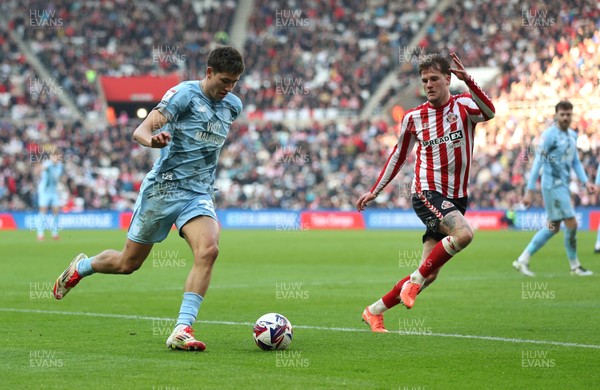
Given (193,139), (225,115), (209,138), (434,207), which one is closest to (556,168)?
(434,207)

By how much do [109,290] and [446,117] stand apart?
6.66 metres

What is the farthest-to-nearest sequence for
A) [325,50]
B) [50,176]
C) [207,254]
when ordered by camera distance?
[325,50]
[50,176]
[207,254]

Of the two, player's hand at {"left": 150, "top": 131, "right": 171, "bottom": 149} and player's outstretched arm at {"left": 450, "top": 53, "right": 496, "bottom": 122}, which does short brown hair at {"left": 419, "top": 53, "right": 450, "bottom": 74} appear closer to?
player's outstretched arm at {"left": 450, "top": 53, "right": 496, "bottom": 122}

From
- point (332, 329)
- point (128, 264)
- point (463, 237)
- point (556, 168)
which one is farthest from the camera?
point (556, 168)

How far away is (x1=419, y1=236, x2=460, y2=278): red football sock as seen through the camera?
9.26m

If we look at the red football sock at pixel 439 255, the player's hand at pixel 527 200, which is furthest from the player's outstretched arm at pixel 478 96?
the player's hand at pixel 527 200

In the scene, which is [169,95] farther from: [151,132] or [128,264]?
[128,264]

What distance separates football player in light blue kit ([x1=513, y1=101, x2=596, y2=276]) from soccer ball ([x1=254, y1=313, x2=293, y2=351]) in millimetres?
8509

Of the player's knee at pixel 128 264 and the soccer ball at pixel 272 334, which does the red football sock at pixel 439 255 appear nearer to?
the soccer ball at pixel 272 334

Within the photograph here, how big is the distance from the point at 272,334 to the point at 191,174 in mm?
1553

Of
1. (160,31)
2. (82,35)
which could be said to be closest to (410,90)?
(160,31)

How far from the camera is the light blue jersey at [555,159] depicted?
1609 centimetres

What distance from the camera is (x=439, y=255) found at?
928 cm

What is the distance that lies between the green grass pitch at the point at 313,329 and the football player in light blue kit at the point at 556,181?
45cm
